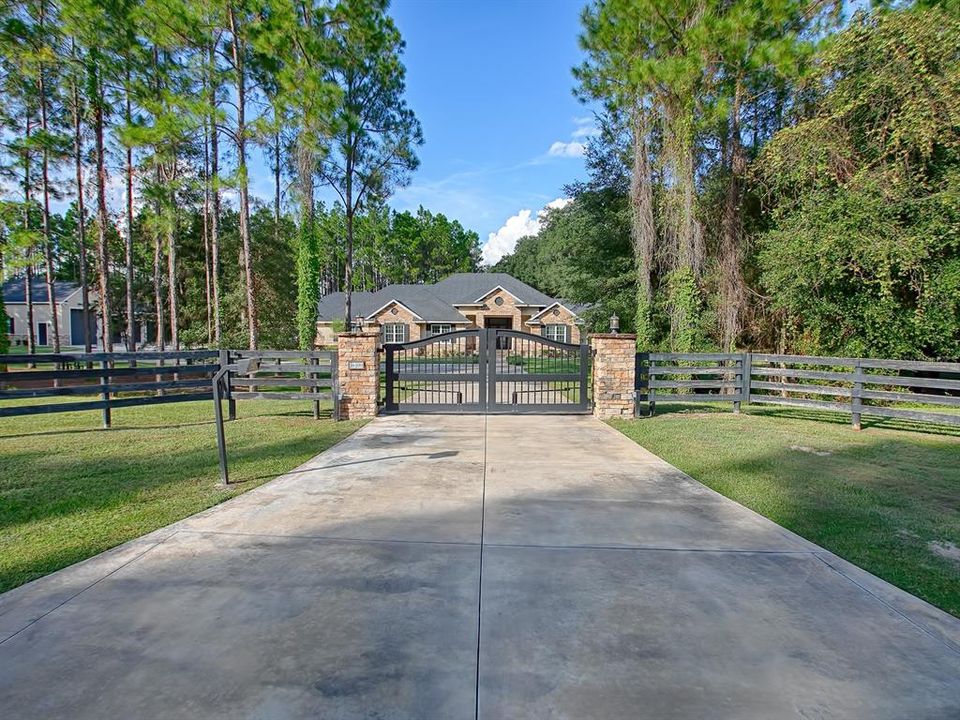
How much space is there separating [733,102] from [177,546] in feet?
55.0

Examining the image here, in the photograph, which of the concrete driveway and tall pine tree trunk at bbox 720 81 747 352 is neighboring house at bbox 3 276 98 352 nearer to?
tall pine tree trunk at bbox 720 81 747 352

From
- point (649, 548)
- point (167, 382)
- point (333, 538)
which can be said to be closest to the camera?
point (649, 548)

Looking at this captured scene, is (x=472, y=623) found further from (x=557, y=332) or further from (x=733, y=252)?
(x=557, y=332)

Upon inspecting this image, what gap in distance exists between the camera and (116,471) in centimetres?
591

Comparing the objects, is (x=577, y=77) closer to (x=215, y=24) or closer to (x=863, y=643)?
(x=215, y=24)

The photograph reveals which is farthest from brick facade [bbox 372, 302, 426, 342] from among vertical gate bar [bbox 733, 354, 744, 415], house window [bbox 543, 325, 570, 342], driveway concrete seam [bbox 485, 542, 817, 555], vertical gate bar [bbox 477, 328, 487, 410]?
driveway concrete seam [bbox 485, 542, 817, 555]

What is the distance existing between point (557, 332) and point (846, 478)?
31658 mm

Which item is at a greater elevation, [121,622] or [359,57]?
[359,57]

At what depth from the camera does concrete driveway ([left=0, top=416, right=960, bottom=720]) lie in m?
2.23

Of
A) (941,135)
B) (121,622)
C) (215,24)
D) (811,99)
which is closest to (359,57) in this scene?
(215,24)

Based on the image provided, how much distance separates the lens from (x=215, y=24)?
44.9 ft

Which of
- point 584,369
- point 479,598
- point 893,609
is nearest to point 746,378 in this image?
point 584,369

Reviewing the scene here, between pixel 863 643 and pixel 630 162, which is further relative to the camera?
pixel 630 162

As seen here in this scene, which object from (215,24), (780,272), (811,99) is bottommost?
(780,272)
